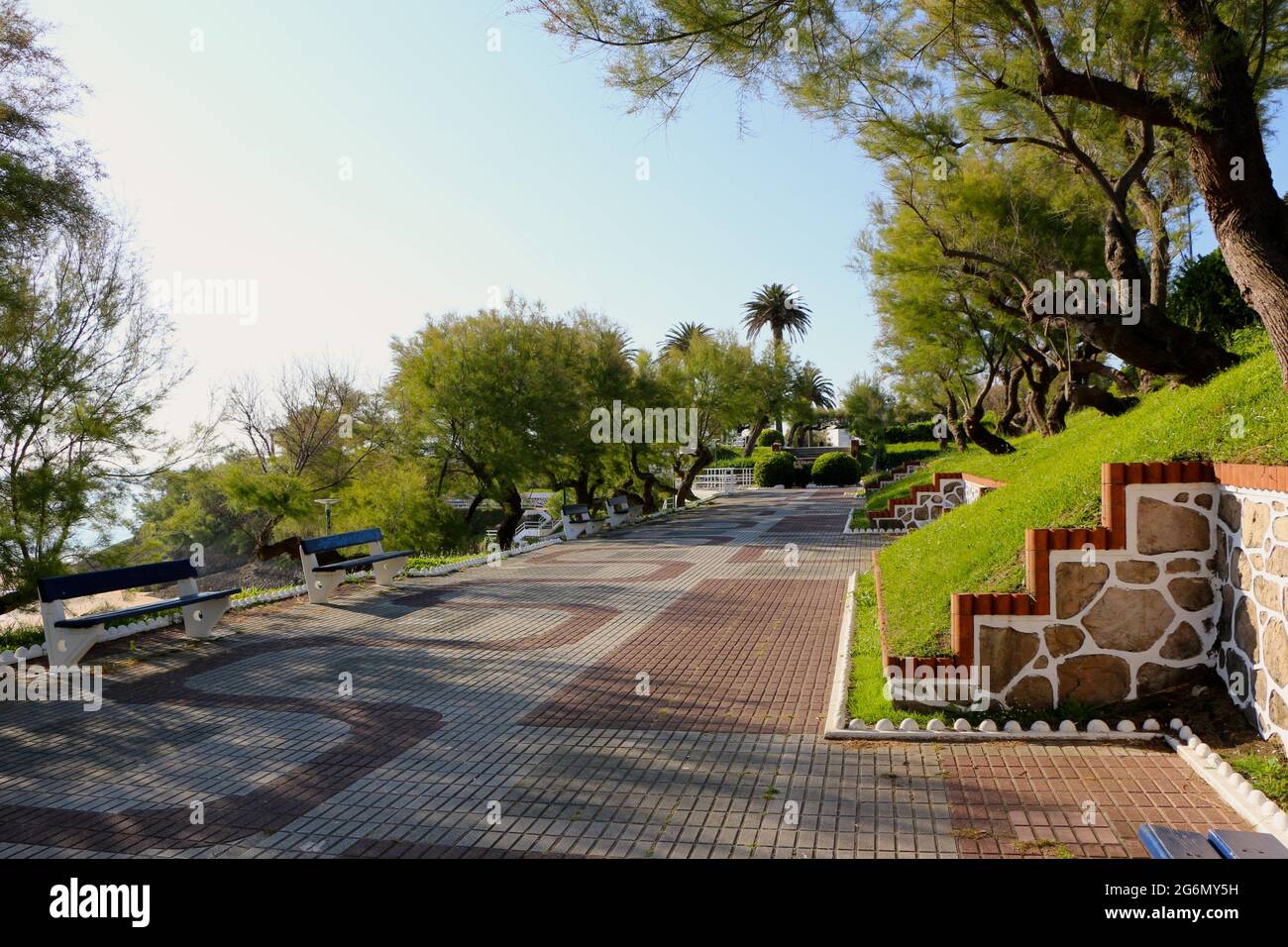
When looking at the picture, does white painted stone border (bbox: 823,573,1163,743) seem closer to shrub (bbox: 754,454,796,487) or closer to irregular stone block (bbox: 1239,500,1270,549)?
irregular stone block (bbox: 1239,500,1270,549)

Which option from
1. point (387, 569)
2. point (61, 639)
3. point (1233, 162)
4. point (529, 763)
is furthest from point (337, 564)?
point (1233, 162)

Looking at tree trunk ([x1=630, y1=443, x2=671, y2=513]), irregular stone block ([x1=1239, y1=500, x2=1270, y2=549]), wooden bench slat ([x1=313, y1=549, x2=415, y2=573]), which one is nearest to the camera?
irregular stone block ([x1=1239, y1=500, x2=1270, y2=549])

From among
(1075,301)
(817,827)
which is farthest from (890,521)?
(817,827)

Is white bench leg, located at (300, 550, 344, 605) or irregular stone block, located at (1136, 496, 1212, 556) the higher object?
irregular stone block, located at (1136, 496, 1212, 556)

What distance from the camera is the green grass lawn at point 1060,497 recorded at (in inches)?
230

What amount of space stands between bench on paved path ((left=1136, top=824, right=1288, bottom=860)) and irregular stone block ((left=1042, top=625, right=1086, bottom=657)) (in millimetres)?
2661

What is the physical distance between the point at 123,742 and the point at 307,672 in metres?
1.97

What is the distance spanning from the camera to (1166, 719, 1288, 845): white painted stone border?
3.96 m

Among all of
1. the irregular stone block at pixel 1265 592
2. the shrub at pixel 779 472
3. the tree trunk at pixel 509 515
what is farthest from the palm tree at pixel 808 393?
the irregular stone block at pixel 1265 592

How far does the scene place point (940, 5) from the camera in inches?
294

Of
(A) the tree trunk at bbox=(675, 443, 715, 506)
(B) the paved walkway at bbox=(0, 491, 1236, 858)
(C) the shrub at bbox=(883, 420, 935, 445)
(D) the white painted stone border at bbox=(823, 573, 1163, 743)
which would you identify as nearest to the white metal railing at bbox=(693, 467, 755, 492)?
(A) the tree trunk at bbox=(675, 443, 715, 506)

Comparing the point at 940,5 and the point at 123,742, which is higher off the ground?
the point at 940,5

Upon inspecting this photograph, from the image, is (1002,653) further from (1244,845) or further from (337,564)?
(337,564)

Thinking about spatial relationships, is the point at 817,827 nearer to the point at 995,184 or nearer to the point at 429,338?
the point at 995,184
